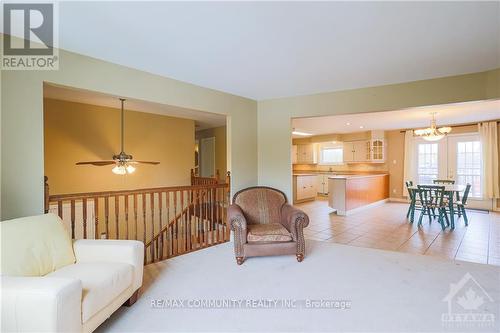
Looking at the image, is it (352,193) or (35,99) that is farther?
(352,193)

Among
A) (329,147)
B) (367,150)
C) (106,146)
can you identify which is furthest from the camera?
(329,147)

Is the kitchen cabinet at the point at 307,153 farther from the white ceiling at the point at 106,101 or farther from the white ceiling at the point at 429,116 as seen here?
the white ceiling at the point at 106,101

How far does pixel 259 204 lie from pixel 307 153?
22.3ft

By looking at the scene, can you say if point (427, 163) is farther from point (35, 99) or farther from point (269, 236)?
point (35, 99)

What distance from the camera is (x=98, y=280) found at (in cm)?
185

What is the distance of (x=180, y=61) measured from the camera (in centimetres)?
284

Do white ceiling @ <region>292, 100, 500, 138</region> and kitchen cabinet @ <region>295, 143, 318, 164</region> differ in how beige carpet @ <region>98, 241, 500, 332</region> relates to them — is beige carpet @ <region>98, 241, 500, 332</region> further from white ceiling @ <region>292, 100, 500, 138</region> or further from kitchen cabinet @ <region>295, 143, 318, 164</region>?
kitchen cabinet @ <region>295, 143, 318, 164</region>

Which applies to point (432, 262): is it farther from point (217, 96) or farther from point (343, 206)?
point (217, 96)

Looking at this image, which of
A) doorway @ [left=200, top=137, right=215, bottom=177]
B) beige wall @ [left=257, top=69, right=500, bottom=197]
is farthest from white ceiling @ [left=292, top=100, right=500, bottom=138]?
doorway @ [left=200, top=137, right=215, bottom=177]

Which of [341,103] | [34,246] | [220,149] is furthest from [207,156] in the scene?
[34,246]

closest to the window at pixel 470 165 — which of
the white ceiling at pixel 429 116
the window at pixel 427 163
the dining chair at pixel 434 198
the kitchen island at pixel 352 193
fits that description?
the window at pixel 427 163

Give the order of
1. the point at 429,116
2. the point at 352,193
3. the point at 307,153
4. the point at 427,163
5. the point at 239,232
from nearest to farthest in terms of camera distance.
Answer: the point at 239,232 < the point at 429,116 < the point at 352,193 < the point at 427,163 < the point at 307,153

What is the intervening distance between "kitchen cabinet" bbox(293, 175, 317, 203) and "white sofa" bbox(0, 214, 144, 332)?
6.35 metres

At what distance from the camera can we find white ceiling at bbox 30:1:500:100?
1863 mm
